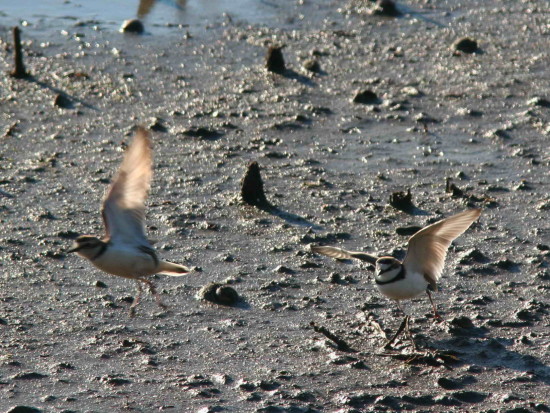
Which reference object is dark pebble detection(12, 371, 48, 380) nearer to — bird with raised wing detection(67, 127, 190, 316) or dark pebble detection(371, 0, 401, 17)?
bird with raised wing detection(67, 127, 190, 316)

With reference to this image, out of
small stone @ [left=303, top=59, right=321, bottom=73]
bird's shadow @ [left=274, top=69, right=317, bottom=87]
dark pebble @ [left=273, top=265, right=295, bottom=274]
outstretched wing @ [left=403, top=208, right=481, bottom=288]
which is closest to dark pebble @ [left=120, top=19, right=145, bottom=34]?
bird's shadow @ [left=274, top=69, right=317, bottom=87]

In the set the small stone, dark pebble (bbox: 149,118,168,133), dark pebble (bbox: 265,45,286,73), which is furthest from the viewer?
the small stone

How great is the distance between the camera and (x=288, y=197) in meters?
10.2

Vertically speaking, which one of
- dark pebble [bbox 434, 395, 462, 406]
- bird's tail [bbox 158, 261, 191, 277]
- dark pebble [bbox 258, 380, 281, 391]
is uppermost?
bird's tail [bbox 158, 261, 191, 277]

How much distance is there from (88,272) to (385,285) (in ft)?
8.67

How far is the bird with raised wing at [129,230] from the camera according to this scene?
765 centimetres

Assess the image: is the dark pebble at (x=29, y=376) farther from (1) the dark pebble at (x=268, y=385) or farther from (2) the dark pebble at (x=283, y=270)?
(2) the dark pebble at (x=283, y=270)

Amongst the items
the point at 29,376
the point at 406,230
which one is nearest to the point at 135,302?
the point at 29,376

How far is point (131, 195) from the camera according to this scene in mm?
7754

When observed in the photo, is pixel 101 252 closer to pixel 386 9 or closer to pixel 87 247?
pixel 87 247

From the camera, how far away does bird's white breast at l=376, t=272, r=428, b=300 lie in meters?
7.55

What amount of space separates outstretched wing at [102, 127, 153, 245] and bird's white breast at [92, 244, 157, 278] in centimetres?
14

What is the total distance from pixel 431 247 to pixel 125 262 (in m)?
2.21

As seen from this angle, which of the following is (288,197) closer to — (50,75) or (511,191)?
(511,191)
